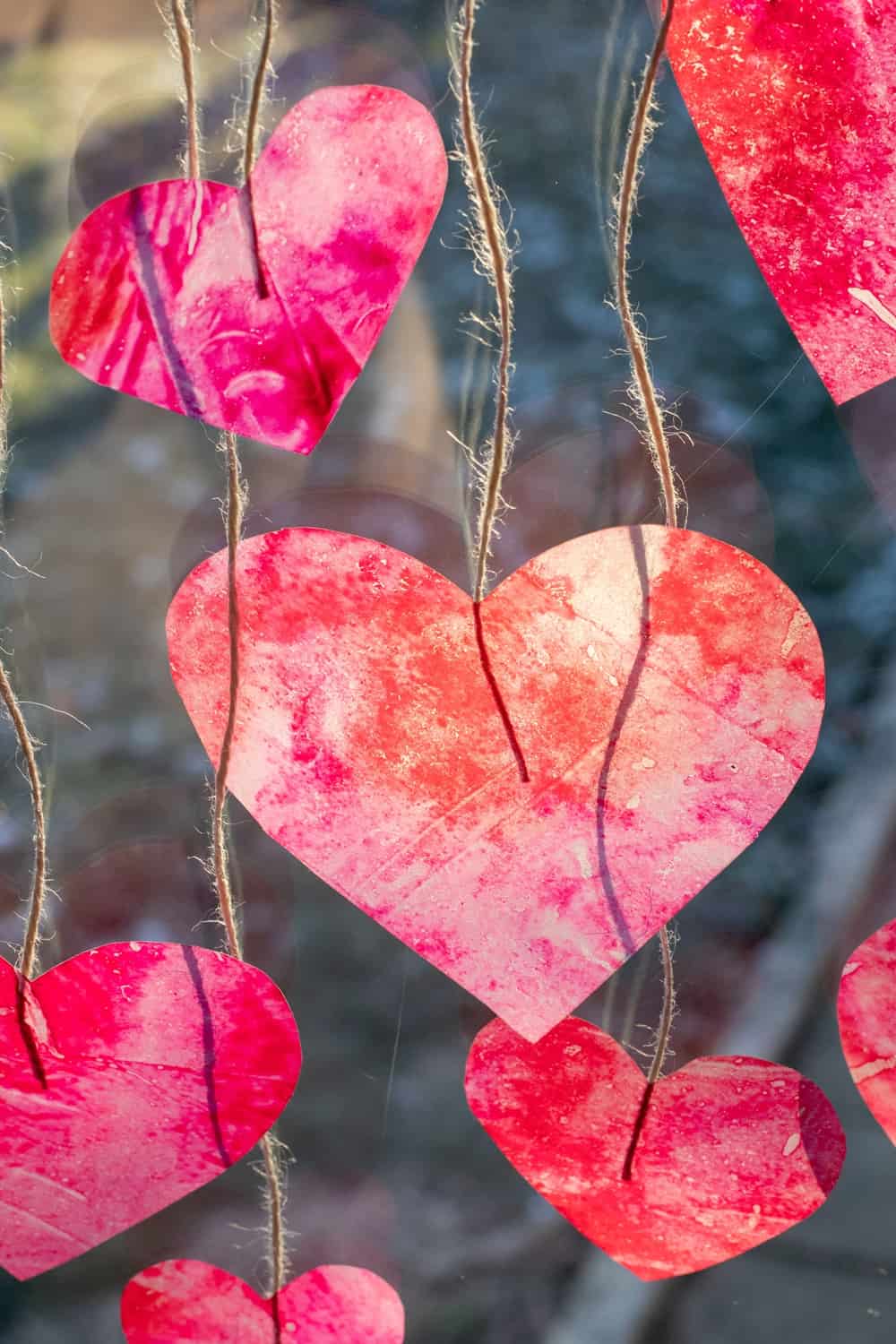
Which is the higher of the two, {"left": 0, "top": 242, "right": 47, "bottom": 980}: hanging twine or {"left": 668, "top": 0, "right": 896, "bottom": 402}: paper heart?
{"left": 668, "top": 0, "right": 896, "bottom": 402}: paper heart

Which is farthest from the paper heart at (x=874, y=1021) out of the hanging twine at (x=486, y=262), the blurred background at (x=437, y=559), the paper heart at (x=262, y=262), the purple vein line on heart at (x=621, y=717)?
the paper heart at (x=262, y=262)

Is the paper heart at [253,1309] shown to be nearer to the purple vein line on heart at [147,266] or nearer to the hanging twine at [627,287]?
the hanging twine at [627,287]

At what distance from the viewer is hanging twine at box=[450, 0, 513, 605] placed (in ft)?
1.29

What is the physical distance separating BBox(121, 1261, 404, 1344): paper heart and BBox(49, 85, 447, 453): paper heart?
39 centimetres

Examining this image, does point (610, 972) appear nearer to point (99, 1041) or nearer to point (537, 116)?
point (99, 1041)

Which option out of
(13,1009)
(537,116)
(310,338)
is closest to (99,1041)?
(13,1009)

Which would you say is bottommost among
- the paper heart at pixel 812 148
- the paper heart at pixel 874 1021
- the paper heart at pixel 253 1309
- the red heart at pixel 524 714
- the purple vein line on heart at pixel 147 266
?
the paper heart at pixel 253 1309

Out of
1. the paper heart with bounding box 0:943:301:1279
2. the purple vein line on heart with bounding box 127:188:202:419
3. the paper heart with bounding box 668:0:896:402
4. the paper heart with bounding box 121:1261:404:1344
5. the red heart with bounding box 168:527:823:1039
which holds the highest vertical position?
the paper heart with bounding box 668:0:896:402

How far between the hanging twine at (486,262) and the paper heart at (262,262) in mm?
14

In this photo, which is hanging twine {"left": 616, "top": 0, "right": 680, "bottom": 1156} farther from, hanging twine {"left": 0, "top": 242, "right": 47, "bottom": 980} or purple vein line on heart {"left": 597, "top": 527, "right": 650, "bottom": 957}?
hanging twine {"left": 0, "top": 242, "right": 47, "bottom": 980}

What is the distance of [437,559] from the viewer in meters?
0.42

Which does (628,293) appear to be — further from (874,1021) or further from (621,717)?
(874,1021)

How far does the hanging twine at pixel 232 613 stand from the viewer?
0.39m


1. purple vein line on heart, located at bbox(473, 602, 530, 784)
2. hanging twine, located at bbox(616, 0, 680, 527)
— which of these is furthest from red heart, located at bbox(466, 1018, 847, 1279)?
hanging twine, located at bbox(616, 0, 680, 527)
